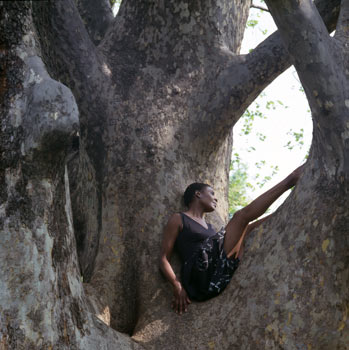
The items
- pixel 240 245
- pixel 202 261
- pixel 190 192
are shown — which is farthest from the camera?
pixel 190 192

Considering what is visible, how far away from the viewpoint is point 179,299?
4.07 meters

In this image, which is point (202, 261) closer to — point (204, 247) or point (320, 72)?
point (204, 247)

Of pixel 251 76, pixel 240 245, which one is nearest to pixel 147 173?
pixel 240 245

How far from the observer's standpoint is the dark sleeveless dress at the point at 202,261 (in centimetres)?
398

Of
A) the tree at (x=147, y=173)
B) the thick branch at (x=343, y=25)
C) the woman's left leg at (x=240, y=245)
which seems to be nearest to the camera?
the tree at (x=147, y=173)

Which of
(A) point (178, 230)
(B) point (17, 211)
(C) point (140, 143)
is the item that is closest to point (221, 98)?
(C) point (140, 143)

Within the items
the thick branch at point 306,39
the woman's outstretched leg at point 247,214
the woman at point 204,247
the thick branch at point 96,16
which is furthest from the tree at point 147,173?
the thick branch at point 96,16

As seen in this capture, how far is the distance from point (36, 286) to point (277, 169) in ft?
41.1

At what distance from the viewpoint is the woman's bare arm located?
13.3 feet

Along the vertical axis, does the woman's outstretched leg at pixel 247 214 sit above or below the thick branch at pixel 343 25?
below

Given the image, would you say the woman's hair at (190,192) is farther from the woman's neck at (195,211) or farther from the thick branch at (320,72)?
the thick branch at (320,72)

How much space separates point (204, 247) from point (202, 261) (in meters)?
0.11

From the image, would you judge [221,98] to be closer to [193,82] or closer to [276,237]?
[193,82]

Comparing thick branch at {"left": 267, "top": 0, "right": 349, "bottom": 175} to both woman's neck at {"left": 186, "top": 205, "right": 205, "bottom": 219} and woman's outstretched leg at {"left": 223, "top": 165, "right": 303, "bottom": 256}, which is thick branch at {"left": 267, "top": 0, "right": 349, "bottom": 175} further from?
woman's neck at {"left": 186, "top": 205, "right": 205, "bottom": 219}
